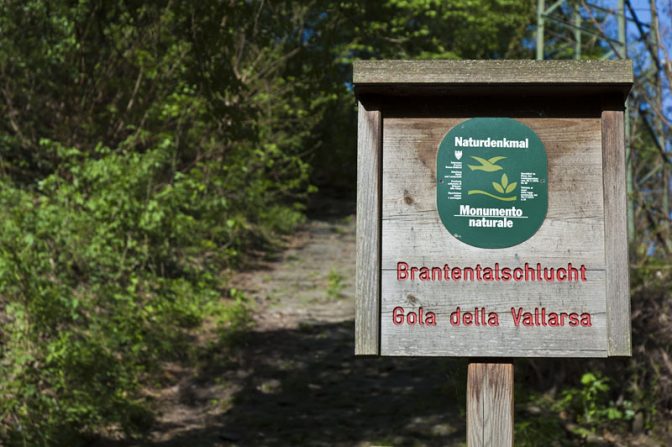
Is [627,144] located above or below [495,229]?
above

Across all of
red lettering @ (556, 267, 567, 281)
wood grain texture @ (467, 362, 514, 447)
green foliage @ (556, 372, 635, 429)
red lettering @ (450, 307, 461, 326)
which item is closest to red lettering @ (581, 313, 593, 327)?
red lettering @ (556, 267, 567, 281)

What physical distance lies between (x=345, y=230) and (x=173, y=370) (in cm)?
871

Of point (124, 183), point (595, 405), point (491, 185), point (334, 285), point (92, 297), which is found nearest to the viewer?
point (491, 185)

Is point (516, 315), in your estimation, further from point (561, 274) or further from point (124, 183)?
point (124, 183)

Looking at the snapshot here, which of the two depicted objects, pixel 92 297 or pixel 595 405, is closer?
pixel 595 405

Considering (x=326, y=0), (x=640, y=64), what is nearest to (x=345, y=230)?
(x=326, y=0)

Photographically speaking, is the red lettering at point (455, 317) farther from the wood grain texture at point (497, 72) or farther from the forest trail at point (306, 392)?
the forest trail at point (306, 392)

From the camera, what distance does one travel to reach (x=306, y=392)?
Result: 8.36 metres

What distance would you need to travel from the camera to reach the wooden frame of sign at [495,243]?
3412 mm

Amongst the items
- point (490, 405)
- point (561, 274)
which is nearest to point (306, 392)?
point (490, 405)

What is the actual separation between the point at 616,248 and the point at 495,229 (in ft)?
1.43

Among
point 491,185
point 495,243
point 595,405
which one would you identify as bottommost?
point 595,405

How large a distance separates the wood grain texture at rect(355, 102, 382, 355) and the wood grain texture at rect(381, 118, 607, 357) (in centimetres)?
4

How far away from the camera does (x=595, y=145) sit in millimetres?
3498
